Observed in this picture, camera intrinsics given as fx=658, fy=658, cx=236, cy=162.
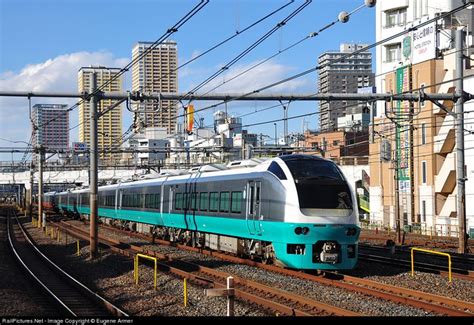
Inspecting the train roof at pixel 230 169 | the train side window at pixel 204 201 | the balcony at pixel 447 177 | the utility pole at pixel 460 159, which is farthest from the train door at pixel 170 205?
the balcony at pixel 447 177

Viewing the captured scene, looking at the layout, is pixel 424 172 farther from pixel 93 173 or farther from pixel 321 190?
pixel 321 190

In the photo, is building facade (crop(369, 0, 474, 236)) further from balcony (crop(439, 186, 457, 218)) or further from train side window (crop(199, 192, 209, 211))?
train side window (crop(199, 192, 209, 211))

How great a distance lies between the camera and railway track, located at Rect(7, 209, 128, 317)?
14172mm

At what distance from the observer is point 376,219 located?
5547cm

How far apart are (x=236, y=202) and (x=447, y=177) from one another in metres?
27.5

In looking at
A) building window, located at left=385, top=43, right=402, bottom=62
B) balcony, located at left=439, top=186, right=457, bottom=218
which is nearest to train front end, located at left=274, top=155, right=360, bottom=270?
balcony, located at left=439, top=186, right=457, bottom=218

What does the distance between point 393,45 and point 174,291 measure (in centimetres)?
4538

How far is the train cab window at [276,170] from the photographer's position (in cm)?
1791

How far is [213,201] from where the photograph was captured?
2309 cm

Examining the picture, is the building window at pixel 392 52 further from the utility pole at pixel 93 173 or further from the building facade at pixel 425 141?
the utility pole at pixel 93 173

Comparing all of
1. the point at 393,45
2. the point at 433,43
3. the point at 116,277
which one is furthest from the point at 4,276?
the point at 393,45

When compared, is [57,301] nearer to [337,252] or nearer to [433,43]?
[337,252]

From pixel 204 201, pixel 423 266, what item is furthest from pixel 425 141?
pixel 423 266

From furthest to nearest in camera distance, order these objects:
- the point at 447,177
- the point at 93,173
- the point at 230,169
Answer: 1. the point at 447,177
2. the point at 93,173
3. the point at 230,169
